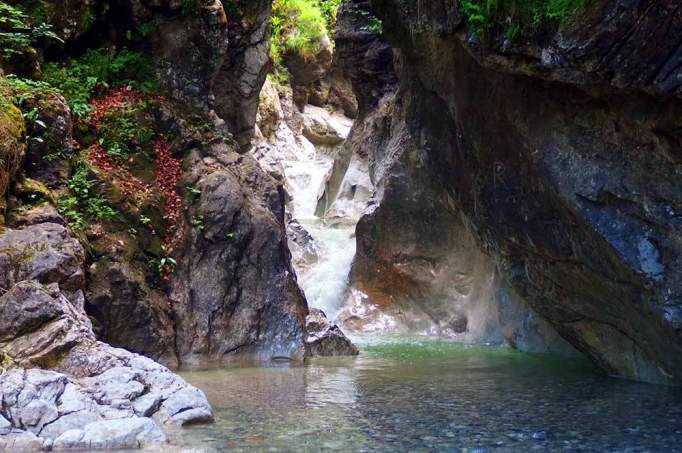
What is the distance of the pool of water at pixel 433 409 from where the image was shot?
6453 mm

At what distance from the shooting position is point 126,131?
42.4 feet

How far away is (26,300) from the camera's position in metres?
8.11

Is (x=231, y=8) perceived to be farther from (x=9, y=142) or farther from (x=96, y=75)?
(x=9, y=142)

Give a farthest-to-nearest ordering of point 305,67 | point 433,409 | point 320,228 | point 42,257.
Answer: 1. point 305,67
2. point 320,228
3. point 42,257
4. point 433,409

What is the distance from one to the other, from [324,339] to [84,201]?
488cm

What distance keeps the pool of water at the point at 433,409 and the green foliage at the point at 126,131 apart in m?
4.52

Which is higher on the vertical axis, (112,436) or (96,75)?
(96,75)

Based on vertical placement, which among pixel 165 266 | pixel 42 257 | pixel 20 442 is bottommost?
pixel 20 442

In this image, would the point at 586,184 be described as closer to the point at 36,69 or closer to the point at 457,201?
the point at 457,201

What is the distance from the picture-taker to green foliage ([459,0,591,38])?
25.2 ft

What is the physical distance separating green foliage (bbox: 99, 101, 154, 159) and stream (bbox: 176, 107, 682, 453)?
175 inches

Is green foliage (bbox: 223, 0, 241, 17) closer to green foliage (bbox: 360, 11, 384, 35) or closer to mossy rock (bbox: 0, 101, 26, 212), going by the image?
green foliage (bbox: 360, 11, 384, 35)

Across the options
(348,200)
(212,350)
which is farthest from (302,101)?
(212,350)

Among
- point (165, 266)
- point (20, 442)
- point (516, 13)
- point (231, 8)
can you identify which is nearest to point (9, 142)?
point (165, 266)
